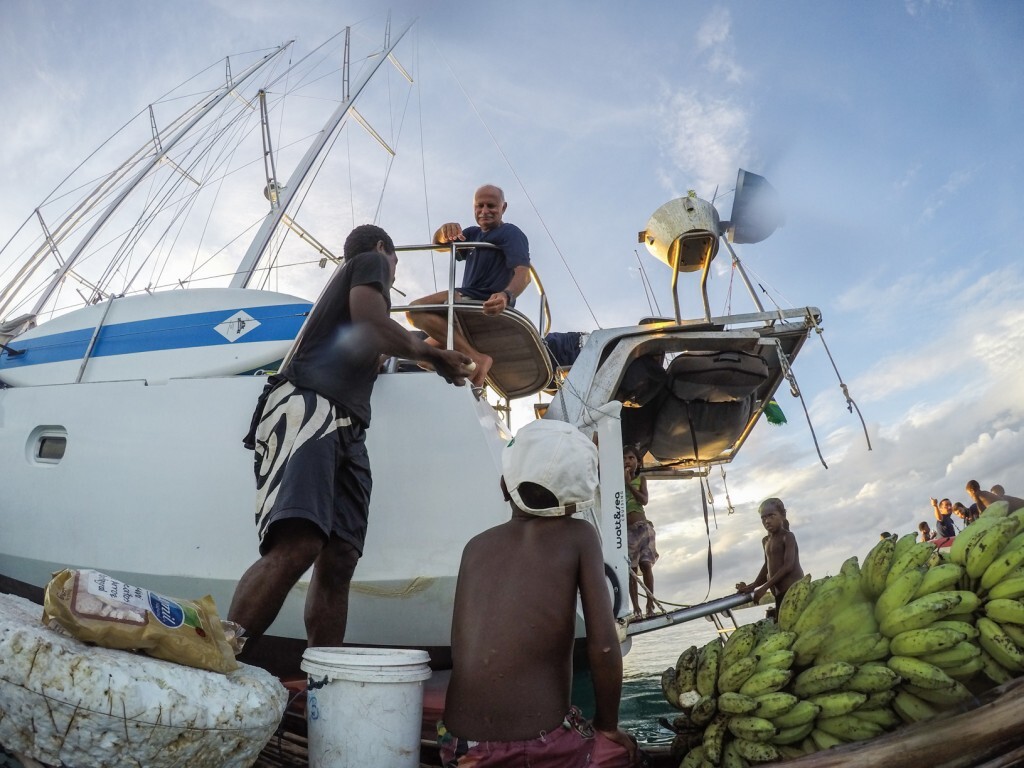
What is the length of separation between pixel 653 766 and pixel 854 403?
2.53 meters

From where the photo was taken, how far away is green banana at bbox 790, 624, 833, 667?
64.7 inches

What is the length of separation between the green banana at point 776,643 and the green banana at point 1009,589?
506 mm

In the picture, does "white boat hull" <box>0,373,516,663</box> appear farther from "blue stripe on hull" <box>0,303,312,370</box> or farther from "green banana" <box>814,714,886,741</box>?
"green banana" <box>814,714,886,741</box>

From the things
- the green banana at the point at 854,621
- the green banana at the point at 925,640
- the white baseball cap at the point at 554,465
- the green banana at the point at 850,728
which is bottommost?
the green banana at the point at 850,728

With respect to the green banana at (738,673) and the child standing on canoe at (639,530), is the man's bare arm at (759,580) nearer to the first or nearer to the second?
the child standing on canoe at (639,530)

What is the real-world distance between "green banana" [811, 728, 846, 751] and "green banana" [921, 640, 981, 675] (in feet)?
1.00

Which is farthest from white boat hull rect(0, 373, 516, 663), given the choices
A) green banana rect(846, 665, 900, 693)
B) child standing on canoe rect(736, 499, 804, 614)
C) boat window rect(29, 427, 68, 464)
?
child standing on canoe rect(736, 499, 804, 614)

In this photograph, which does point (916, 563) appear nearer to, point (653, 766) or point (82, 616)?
point (653, 766)

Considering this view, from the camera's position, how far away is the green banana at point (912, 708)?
60.0 inches

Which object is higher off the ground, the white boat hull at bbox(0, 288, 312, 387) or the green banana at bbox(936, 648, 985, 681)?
the white boat hull at bbox(0, 288, 312, 387)

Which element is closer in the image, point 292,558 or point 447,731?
point 447,731

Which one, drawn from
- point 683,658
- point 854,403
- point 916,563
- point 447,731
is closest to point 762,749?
point 683,658

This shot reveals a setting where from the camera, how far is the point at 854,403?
141 inches

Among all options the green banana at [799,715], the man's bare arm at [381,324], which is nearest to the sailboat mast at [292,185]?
the man's bare arm at [381,324]
